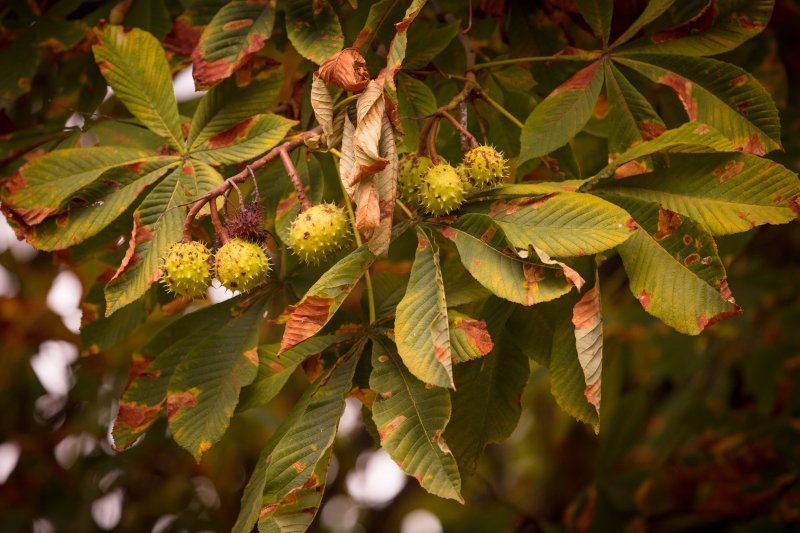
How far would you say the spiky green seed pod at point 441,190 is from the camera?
3.88 feet

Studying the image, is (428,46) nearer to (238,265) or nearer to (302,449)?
(238,265)

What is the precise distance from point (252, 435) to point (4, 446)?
1.03 metres

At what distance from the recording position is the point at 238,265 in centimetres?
118

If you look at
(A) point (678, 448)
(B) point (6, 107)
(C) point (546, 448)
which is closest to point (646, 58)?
(B) point (6, 107)

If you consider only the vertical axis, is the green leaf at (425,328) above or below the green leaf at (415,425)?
above

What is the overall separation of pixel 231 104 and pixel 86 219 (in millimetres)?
326

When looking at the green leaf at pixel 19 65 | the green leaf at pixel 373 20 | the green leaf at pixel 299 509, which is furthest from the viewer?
the green leaf at pixel 19 65

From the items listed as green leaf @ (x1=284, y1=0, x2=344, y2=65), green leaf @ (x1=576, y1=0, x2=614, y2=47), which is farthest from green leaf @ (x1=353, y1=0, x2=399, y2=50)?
green leaf @ (x1=576, y1=0, x2=614, y2=47)

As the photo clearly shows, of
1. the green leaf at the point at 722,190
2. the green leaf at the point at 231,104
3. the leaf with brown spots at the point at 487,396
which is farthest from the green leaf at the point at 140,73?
the green leaf at the point at 722,190

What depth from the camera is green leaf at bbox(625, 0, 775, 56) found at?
4.56 ft

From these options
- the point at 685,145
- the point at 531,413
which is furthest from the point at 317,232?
the point at 531,413

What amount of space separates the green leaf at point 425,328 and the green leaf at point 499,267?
6 centimetres

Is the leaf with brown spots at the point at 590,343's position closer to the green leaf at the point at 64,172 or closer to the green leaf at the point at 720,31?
the green leaf at the point at 720,31

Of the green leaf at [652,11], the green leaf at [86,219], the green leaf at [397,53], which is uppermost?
the green leaf at [397,53]
